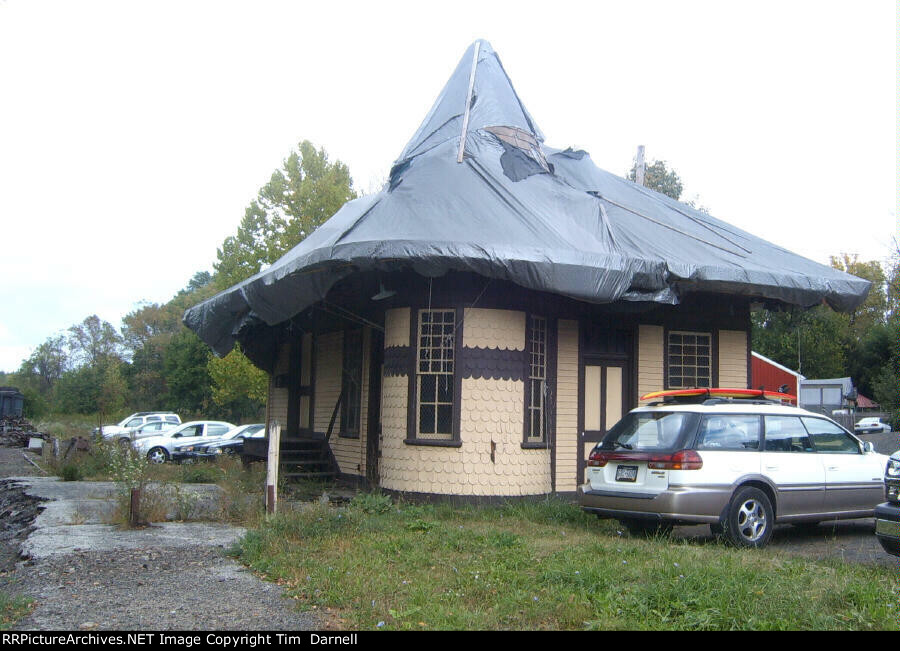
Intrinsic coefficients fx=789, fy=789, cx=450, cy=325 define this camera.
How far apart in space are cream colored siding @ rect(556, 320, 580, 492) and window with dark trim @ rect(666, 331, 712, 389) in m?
2.01

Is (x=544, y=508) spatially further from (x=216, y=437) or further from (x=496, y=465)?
(x=216, y=437)

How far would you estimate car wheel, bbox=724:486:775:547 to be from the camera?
879 cm

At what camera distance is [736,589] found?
5.98 meters

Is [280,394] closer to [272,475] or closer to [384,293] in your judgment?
[384,293]

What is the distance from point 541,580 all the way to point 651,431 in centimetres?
312

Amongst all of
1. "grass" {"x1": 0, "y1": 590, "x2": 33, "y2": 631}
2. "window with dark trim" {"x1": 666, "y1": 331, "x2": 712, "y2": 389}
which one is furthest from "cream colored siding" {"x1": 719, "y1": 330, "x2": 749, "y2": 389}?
"grass" {"x1": 0, "y1": 590, "x2": 33, "y2": 631}

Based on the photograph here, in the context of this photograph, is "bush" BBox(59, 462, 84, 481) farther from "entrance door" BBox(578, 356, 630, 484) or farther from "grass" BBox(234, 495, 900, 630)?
"entrance door" BBox(578, 356, 630, 484)

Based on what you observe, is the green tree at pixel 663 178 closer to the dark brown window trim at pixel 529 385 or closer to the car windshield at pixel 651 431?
the dark brown window trim at pixel 529 385

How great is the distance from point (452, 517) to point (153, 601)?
5.08 meters

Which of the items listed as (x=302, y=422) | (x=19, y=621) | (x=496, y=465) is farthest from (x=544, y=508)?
(x=302, y=422)

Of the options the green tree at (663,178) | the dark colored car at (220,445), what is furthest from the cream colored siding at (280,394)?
the green tree at (663,178)

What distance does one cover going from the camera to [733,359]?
14.6 m

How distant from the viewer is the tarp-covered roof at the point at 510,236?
11.1m

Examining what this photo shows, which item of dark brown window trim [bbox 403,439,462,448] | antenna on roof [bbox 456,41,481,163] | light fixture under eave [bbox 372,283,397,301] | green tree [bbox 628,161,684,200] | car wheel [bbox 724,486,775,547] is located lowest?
car wheel [bbox 724,486,775,547]
